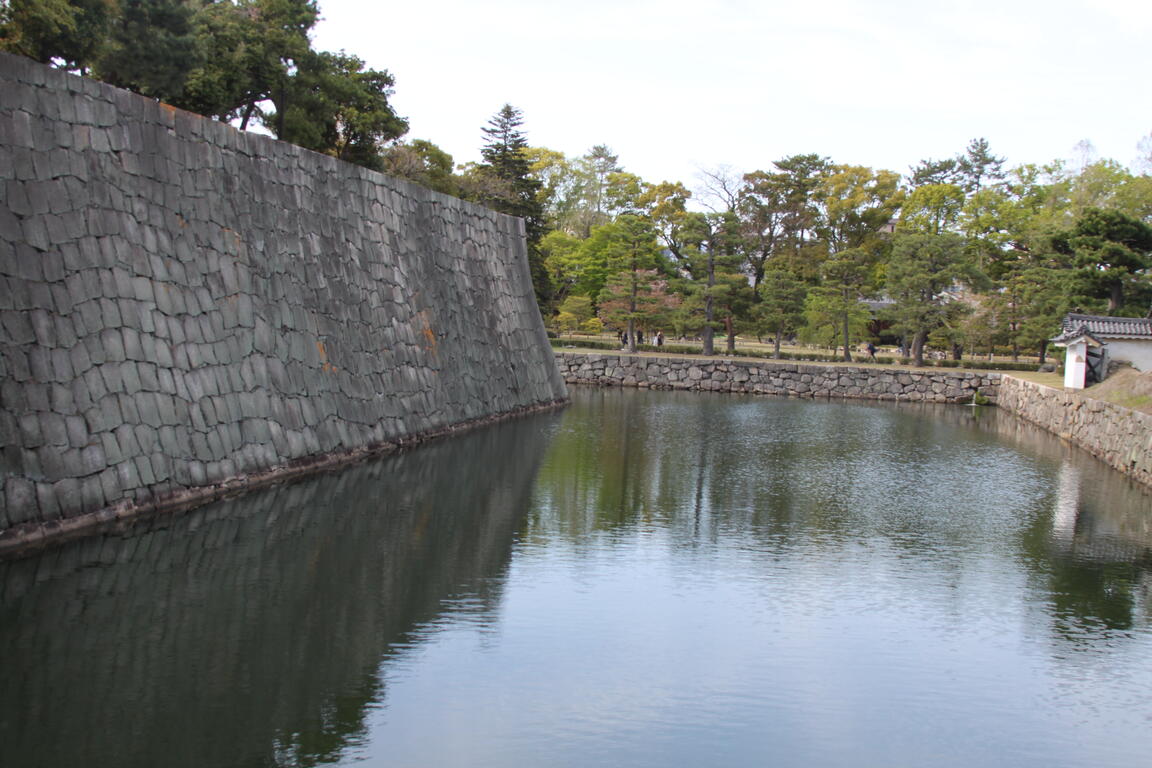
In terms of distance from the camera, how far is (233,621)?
193 inches

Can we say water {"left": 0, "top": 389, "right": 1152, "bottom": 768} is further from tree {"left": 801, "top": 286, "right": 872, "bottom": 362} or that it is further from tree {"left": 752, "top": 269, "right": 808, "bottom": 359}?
tree {"left": 801, "top": 286, "right": 872, "bottom": 362}

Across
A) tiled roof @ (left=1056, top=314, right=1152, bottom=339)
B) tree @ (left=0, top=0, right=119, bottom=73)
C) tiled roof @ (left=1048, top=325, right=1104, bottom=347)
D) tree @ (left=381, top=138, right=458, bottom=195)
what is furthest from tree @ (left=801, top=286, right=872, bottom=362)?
tree @ (left=0, top=0, right=119, bottom=73)

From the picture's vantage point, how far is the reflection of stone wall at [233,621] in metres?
3.59

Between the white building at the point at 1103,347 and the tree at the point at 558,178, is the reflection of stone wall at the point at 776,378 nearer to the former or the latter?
the white building at the point at 1103,347

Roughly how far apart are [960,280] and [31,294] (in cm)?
2483

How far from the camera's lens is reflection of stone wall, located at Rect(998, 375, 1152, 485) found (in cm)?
1136

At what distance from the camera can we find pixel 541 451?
38.4ft

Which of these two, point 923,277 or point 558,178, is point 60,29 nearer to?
point 923,277

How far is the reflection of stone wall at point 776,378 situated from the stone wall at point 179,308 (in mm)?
12029

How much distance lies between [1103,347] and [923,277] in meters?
8.11

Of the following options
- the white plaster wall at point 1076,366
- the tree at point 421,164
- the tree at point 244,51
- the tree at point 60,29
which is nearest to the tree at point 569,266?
the tree at point 421,164

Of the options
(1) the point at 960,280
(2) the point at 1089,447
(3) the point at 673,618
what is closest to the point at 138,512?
(3) the point at 673,618

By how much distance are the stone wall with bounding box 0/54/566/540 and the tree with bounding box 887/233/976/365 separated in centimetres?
1777

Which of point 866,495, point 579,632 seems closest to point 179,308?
point 579,632
